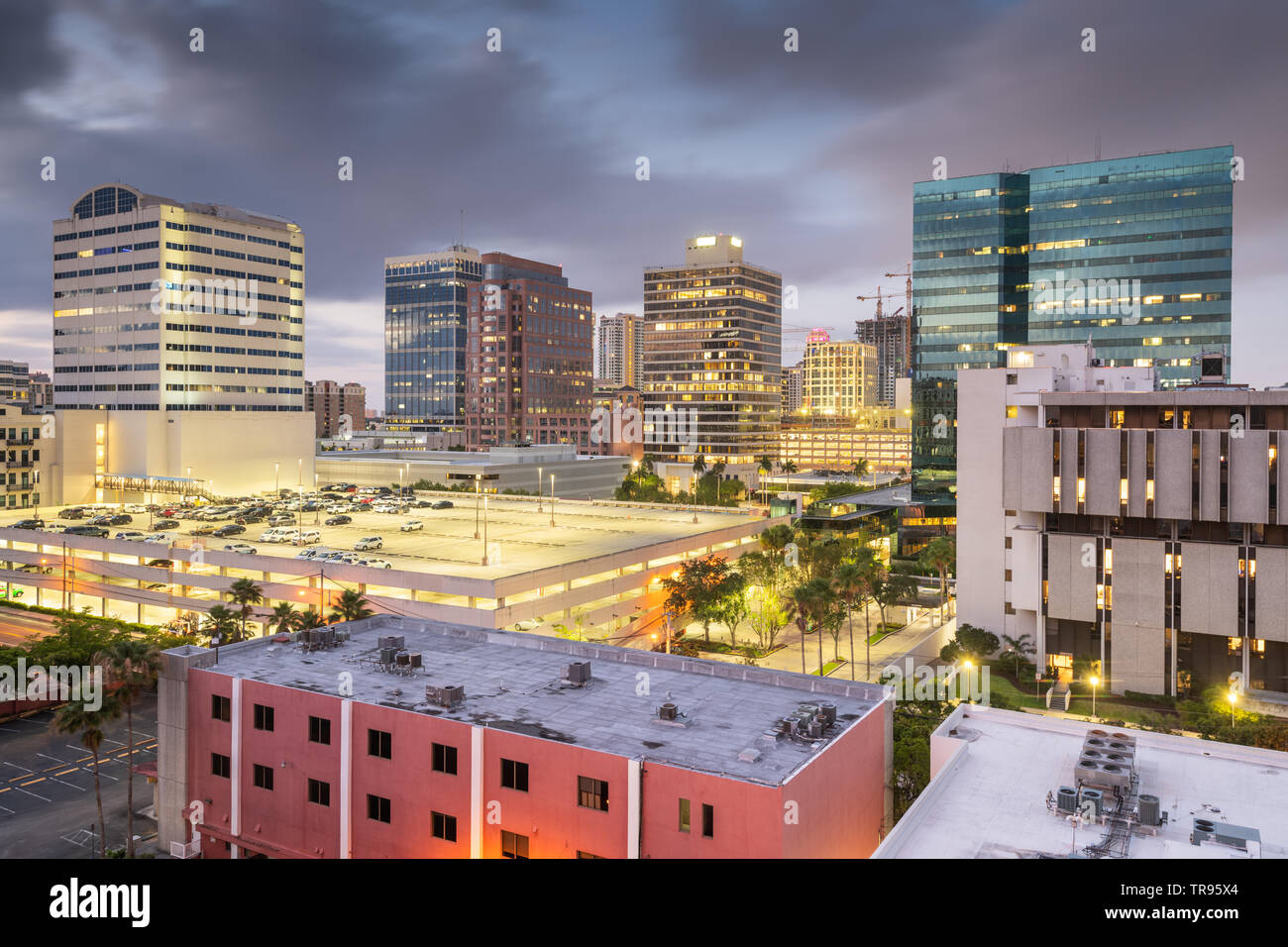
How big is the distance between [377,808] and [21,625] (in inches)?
2504

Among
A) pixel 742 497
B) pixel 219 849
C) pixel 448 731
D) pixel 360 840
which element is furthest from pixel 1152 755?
pixel 742 497

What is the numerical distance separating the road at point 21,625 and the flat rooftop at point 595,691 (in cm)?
4483

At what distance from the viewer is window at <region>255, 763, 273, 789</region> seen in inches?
1529

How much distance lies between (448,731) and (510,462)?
12260 cm

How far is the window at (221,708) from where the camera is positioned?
132 ft

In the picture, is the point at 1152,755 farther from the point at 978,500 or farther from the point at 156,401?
the point at 156,401

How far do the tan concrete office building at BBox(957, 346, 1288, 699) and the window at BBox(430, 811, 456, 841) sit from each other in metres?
54.8

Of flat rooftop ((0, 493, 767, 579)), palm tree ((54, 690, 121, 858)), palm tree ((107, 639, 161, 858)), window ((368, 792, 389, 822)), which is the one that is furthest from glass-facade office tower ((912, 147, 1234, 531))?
palm tree ((54, 690, 121, 858))

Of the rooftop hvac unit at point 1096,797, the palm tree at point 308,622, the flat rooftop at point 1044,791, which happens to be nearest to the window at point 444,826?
the flat rooftop at point 1044,791

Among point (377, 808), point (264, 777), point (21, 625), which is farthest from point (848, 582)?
point (21, 625)

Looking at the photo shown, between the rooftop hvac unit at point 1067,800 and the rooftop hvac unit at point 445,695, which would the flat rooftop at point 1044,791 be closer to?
the rooftop hvac unit at point 1067,800

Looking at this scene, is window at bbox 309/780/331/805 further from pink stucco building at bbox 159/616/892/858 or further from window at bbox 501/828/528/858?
window at bbox 501/828/528/858

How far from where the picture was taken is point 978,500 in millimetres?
78688

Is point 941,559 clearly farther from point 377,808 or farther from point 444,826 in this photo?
point 377,808
